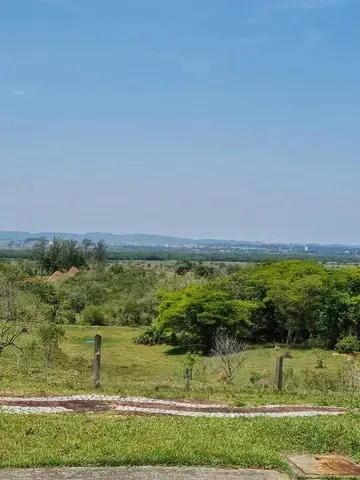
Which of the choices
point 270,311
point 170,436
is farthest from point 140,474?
point 270,311

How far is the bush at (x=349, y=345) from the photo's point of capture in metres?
40.6

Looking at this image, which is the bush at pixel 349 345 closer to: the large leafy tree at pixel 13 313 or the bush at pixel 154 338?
the bush at pixel 154 338

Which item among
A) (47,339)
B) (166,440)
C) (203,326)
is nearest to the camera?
(166,440)

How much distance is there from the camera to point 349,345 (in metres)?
40.7

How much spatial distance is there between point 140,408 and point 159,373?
23042 millimetres

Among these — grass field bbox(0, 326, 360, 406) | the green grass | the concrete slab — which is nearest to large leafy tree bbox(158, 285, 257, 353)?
grass field bbox(0, 326, 360, 406)

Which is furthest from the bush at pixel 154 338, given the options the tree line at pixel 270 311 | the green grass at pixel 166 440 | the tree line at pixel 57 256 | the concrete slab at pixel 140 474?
the tree line at pixel 57 256

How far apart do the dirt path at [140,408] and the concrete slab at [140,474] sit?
3411 mm

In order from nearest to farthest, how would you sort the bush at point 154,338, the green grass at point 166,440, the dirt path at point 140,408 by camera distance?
the green grass at point 166,440 → the dirt path at point 140,408 → the bush at point 154,338

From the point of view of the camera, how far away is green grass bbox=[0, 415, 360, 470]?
8844 mm

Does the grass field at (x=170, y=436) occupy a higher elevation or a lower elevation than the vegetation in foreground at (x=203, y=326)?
higher

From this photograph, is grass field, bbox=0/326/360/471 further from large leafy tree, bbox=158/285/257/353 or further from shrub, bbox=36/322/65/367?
large leafy tree, bbox=158/285/257/353

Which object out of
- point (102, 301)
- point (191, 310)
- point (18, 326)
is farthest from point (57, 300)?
point (18, 326)

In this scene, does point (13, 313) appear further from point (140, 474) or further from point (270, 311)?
point (270, 311)
